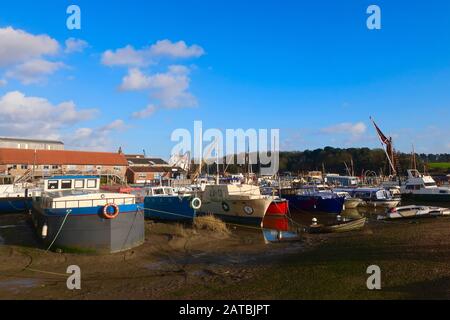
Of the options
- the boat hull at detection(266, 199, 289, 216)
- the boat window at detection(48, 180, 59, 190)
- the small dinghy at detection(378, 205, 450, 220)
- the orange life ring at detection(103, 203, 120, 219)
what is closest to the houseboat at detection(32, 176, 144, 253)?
Answer: the orange life ring at detection(103, 203, 120, 219)

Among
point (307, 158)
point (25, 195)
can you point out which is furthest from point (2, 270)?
point (307, 158)

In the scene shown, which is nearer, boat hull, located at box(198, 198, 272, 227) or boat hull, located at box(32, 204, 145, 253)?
boat hull, located at box(32, 204, 145, 253)

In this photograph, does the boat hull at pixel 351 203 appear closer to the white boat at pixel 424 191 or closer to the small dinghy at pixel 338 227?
the white boat at pixel 424 191

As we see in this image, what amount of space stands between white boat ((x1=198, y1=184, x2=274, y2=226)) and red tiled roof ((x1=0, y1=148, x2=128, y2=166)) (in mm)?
41030

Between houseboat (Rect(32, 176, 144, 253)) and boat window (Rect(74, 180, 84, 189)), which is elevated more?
boat window (Rect(74, 180, 84, 189))

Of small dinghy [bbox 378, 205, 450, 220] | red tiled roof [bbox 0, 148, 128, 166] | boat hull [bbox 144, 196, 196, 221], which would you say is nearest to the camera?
boat hull [bbox 144, 196, 196, 221]

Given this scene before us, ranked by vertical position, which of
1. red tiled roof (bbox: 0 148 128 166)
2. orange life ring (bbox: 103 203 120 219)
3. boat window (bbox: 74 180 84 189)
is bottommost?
orange life ring (bbox: 103 203 120 219)

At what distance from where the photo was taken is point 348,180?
7844cm

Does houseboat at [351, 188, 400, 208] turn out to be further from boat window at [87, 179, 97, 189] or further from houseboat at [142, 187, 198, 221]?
boat window at [87, 179, 97, 189]

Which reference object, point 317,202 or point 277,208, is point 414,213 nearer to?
point 317,202

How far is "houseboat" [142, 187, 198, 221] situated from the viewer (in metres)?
30.2
